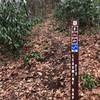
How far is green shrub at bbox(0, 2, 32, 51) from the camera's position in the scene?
351 inches

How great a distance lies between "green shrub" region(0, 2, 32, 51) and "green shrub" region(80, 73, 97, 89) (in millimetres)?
2386

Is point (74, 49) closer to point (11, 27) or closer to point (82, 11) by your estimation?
point (11, 27)

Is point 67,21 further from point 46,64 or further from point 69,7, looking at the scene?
point 46,64

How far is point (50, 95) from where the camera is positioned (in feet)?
23.2

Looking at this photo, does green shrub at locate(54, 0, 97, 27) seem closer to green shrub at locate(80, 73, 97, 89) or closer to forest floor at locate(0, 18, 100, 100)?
forest floor at locate(0, 18, 100, 100)

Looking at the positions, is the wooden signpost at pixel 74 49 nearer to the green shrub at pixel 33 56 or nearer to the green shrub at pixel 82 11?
the green shrub at pixel 33 56

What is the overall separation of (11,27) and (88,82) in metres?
2.98

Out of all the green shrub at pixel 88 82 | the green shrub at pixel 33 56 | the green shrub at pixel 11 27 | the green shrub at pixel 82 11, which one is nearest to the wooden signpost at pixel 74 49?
the green shrub at pixel 88 82

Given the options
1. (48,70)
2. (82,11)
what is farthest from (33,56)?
(82,11)

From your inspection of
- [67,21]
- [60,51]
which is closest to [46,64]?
[60,51]

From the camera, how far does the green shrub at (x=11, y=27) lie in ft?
29.3

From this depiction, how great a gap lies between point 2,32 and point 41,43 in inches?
44.4

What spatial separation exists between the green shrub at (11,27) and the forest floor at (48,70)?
27 centimetres

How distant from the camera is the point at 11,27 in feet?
29.9
